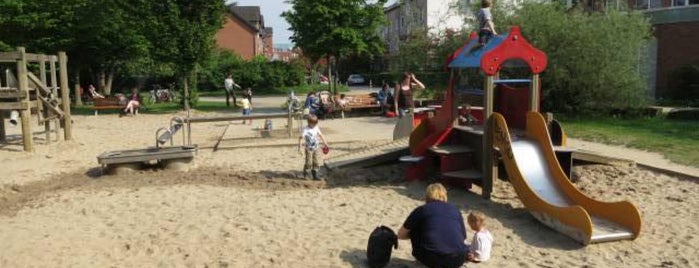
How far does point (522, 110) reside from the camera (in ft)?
33.4

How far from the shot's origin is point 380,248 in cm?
591

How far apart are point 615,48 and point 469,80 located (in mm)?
4661

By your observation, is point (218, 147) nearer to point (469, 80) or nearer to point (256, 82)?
point (469, 80)

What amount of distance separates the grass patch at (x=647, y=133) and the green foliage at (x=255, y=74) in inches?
1208

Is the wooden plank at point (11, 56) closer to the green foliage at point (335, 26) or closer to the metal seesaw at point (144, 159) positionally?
the metal seesaw at point (144, 159)

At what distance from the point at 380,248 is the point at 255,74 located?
1667 inches

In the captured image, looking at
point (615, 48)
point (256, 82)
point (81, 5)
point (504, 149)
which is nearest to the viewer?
point (504, 149)

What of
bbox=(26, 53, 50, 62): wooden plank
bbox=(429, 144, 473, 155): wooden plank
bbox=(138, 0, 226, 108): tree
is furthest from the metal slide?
bbox=(138, 0, 226, 108): tree

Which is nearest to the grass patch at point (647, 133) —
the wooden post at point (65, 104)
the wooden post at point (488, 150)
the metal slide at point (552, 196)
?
the metal slide at point (552, 196)

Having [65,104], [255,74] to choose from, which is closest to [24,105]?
[65,104]

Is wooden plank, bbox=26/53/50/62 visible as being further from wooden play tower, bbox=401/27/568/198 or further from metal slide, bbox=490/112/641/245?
metal slide, bbox=490/112/641/245

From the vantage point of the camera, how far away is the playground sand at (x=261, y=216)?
6.34 meters

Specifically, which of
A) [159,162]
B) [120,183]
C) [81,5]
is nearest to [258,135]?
[159,162]

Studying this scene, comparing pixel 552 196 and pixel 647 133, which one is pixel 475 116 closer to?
pixel 552 196
